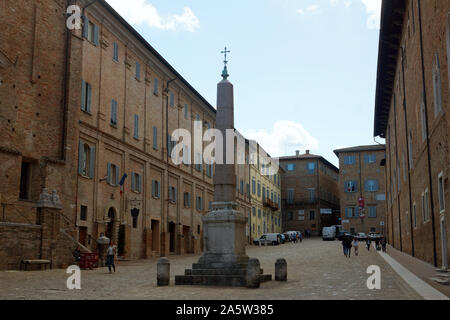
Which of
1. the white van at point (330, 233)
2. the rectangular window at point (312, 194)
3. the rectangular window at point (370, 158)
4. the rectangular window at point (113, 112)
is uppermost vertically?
the rectangular window at point (370, 158)

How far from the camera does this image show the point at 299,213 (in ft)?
283

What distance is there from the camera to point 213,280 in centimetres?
1526

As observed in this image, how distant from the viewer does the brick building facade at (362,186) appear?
74.8 metres

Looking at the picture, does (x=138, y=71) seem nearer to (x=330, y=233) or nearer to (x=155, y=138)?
(x=155, y=138)

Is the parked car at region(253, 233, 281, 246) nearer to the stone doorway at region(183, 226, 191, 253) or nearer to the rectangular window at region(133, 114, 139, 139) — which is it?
the stone doorway at region(183, 226, 191, 253)

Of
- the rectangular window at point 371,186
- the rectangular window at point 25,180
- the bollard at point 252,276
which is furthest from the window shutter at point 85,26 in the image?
the rectangular window at point 371,186

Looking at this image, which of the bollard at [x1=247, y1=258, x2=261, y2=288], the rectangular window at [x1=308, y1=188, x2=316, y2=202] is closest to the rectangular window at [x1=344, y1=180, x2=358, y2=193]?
the rectangular window at [x1=308, y1=188, x2=316, y2=202]

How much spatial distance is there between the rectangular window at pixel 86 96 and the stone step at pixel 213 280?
48.9 ft

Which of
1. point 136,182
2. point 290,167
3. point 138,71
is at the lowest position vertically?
point 136,182

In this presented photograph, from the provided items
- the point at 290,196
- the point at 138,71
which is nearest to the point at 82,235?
the point at 138,71

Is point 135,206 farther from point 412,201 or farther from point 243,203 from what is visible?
point 243,203

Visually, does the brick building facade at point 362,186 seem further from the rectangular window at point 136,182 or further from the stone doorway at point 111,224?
the stone doorway at point 111,224

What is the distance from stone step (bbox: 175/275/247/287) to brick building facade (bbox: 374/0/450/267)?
6.67 metres

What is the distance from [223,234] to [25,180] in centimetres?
1177
